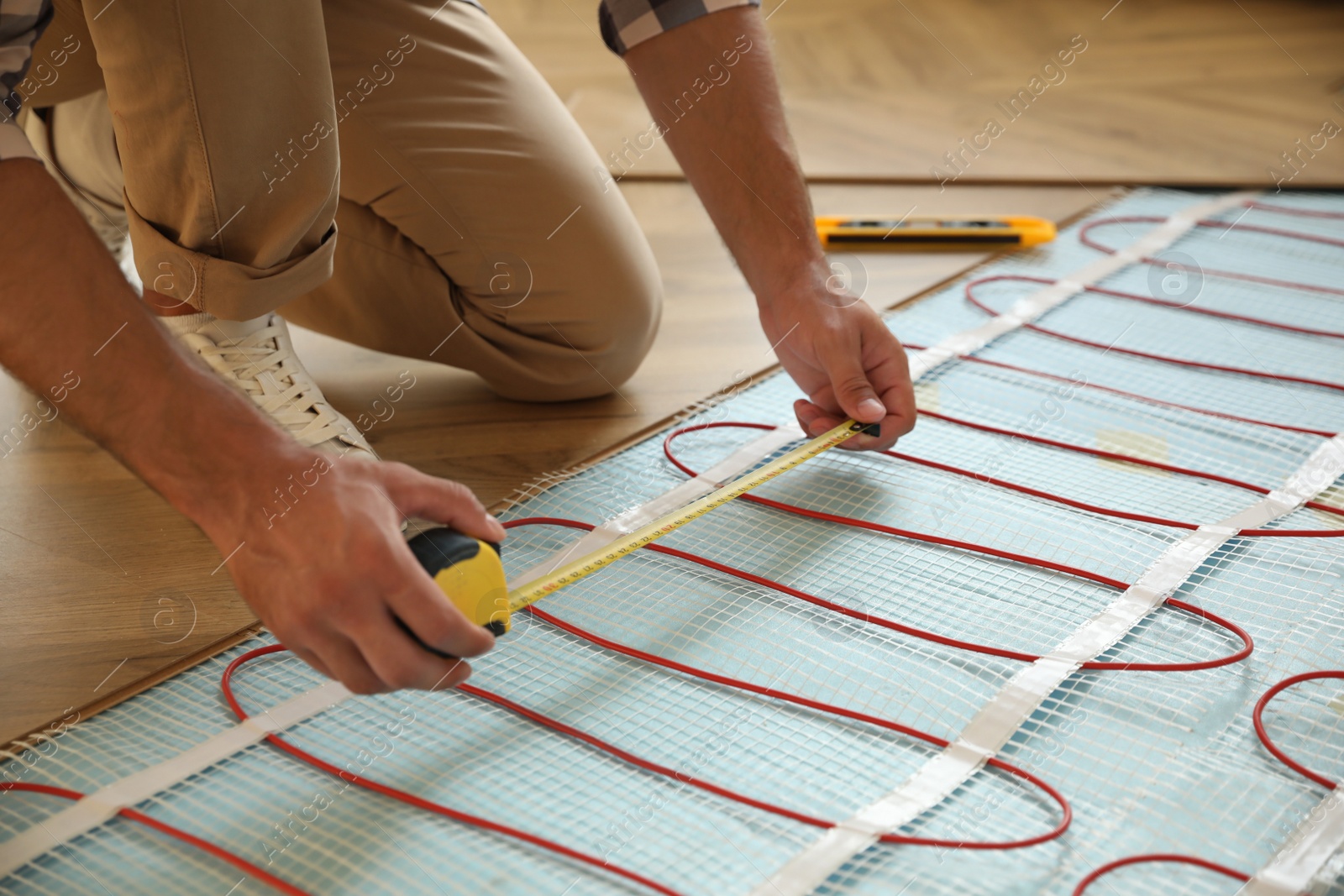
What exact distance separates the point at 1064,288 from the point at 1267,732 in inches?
35.1

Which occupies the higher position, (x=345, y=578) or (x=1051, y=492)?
(x=345, y=578)

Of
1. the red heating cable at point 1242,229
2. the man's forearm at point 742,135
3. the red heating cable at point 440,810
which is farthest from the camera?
the red heating cable at point 1242,229

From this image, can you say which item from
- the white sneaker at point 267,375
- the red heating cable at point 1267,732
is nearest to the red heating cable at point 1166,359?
the red heating cable at point 1267,732

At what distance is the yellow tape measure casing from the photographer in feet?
2.25

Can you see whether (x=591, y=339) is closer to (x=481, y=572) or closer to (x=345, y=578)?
(x=481, y=572)

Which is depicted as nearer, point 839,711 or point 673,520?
point 839,711

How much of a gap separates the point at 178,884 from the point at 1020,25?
3.09m

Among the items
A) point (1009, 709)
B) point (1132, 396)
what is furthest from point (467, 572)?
point (1132, 396)

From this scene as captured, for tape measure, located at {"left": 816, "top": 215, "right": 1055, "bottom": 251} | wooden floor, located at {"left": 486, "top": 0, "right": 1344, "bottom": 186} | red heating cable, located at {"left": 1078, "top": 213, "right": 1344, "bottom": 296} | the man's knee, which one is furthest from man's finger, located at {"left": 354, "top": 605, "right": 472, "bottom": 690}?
wooden floor, located at {"left": 486, "top": 0, "right": 1344, "bottom": 186}

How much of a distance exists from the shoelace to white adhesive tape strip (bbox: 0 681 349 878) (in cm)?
28

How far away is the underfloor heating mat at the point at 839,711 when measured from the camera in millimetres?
717

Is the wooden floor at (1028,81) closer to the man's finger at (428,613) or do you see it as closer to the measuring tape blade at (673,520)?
the measuring tape blade at (673,520)

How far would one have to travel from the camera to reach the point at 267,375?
1.07 metres

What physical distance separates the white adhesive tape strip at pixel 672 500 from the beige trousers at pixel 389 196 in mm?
225
